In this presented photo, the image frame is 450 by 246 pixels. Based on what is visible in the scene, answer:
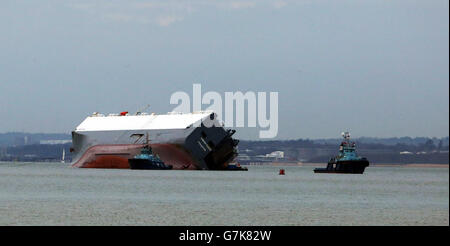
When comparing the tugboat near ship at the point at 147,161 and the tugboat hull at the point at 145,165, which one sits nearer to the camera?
the tugboat hull at the point at 145,165

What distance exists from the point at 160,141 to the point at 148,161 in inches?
150

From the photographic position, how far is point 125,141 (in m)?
124

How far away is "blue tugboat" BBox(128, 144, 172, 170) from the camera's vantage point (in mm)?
116438

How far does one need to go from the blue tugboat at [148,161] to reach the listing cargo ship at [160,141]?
0.81 m

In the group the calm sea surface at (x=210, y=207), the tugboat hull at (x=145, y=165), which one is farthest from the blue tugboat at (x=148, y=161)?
the calm sea surface at (x=210, y=207)

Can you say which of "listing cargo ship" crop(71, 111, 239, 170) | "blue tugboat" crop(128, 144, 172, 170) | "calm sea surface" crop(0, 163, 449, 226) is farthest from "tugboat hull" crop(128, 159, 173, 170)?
"calm sea surface" crop(0, 163, 449, 226)

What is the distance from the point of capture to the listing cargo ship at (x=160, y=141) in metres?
115

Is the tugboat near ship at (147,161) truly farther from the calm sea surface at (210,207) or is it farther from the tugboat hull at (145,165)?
the calm sea surface at (210,207)

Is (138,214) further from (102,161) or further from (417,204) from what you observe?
(102,161)

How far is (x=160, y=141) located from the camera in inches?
4690

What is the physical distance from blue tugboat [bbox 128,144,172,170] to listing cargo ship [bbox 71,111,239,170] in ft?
2.66
